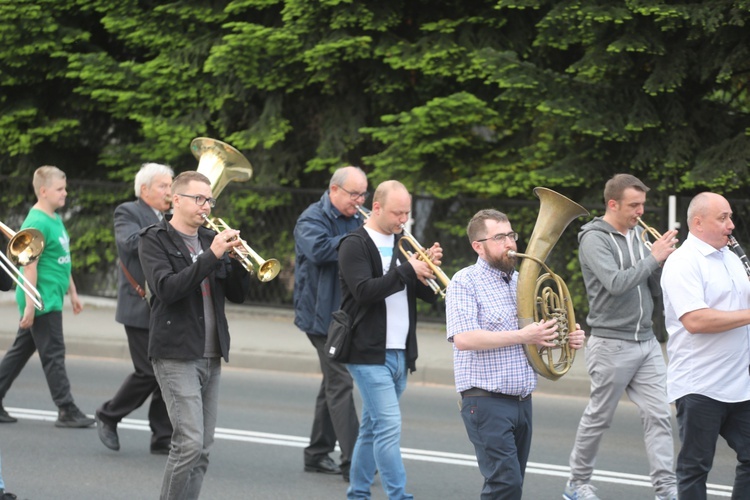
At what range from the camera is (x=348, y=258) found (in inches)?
247

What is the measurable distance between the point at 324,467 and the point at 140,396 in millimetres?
1402

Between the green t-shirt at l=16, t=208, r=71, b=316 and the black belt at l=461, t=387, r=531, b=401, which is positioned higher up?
the green t-shirt at l=16, t=208, r=71, b=316

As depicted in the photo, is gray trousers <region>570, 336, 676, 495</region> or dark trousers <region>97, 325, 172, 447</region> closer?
gray trousers <region>570, 336, 676, 495</region>

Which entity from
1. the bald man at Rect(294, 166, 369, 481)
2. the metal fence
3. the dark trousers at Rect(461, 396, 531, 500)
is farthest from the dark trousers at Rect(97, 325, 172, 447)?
the metal fence

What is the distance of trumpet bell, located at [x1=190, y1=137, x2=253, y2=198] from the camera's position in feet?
25.6

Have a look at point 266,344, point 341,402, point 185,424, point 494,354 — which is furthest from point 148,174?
point 266,344

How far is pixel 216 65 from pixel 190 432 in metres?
9.04

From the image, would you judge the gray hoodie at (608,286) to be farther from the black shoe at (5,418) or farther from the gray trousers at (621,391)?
the black shoe at (5,418)

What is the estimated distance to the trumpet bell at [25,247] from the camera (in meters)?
6.49

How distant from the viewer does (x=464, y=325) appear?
528 centimetres

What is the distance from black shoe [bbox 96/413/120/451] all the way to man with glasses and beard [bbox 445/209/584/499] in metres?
3.42

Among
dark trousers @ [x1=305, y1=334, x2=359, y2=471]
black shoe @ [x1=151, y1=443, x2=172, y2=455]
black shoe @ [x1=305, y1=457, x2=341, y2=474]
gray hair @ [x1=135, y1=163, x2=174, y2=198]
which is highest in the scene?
gray hair @ [x1=135, y1=163, x2=174, y2=198]

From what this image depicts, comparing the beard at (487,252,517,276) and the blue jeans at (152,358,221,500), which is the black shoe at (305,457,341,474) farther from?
the beard at (487,252,517,276)

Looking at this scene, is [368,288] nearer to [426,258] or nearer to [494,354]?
[426,258]
